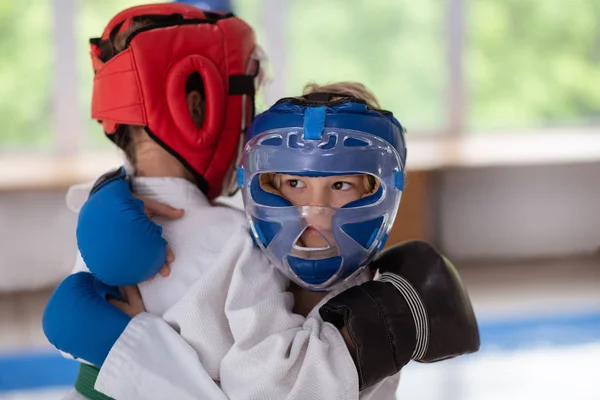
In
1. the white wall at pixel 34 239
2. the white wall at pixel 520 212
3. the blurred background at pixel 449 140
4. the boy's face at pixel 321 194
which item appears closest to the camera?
the boy's face at pixel 321 194

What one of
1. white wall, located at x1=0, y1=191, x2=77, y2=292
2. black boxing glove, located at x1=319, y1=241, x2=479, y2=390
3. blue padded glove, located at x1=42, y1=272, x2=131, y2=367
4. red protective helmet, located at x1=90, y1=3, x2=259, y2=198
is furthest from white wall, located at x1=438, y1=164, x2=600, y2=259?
blue padded glove, located at x1=42, y1=272, x2=131, y2=367

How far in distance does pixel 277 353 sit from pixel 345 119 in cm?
49

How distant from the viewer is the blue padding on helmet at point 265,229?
5.59 feet

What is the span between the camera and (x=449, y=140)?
20.0ft

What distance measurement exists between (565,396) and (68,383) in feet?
7.44

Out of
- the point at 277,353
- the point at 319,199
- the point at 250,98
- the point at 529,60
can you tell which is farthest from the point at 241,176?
the point at 529,60

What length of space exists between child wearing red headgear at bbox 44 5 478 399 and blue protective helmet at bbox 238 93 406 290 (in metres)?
0.08

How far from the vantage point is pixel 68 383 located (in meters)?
3.81

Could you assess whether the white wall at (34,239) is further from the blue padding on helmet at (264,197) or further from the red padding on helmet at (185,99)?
the blue padding on helmet at (264,197)

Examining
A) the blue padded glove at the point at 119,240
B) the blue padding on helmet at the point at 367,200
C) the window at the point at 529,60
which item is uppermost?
the blue padding on helmet at the point at 367,200

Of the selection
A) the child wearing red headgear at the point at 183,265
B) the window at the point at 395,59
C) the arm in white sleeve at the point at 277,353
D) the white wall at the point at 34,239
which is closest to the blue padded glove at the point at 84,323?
the child wearing red headgear at the point at 183,265

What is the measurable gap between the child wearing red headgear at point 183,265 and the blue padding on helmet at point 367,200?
0.71ft

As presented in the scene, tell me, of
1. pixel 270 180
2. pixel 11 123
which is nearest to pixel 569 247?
pixel 11 123

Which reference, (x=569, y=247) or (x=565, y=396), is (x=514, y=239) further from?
(x=565, y=396)
